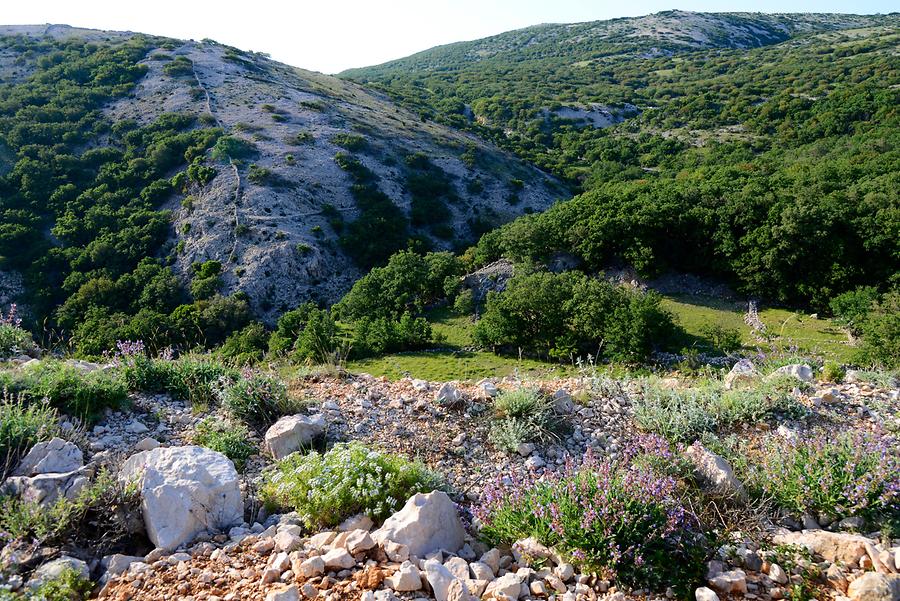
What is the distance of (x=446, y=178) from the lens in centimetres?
4909

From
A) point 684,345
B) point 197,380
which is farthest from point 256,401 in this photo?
point 684,345

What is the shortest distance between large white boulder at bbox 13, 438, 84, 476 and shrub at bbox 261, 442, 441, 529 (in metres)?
1.66

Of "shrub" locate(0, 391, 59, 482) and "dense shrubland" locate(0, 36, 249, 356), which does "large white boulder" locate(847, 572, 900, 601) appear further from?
"dense shrubland" locate(0, 36, 249, 356)

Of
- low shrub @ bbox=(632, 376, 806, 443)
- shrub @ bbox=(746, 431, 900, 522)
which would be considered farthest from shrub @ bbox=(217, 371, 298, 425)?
shrub @ bbox=(746, 431, 900, 522)

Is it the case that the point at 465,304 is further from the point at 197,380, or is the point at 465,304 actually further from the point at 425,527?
the point at 425,527

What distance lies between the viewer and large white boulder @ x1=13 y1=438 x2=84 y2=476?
13.7ft

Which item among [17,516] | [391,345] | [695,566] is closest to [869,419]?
[695,566]

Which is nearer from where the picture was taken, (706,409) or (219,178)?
(706,409)

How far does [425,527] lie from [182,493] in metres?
1.99

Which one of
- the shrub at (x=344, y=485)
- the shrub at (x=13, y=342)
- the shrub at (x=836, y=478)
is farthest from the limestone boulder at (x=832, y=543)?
the shrub at (x=13, y=342)

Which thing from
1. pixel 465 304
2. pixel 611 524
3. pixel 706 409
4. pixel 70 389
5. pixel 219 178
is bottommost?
pixel 465 304

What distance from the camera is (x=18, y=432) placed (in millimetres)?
4359

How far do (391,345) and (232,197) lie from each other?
23.2 meters

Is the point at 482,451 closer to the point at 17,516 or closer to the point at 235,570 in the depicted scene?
Answer: the point at 235,570
